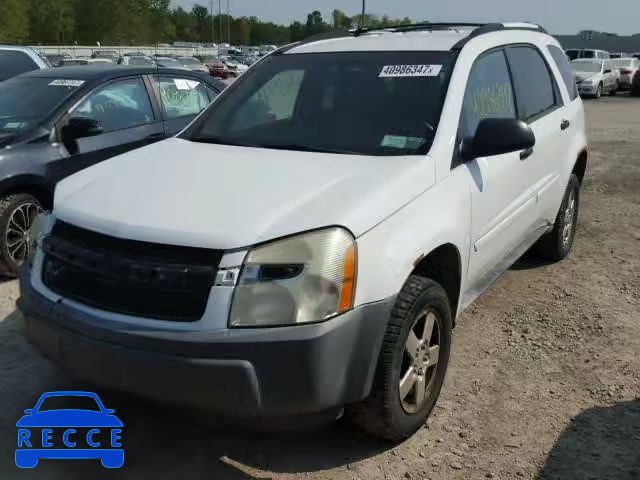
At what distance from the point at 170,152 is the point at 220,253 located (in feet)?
4.16

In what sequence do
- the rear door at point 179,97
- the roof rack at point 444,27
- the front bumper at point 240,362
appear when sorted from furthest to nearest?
the rear door at point 179,97, the roof rack at point 444,27, the front bumper at point 240,362

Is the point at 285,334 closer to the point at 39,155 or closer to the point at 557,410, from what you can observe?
the point at 557,410

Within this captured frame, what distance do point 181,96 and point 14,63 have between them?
4.21m

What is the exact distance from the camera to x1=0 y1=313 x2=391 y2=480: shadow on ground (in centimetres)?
293

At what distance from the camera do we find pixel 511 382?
3703 millimetres

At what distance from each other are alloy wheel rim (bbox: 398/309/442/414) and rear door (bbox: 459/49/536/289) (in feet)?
1.76

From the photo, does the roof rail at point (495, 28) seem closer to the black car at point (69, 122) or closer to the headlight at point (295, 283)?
the headlight at point (295, 283)

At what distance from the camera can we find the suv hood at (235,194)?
2.62 meters

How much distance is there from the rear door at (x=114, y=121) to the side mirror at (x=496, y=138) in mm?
3280

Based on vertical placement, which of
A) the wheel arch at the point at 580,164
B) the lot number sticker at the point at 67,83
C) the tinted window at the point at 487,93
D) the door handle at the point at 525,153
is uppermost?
the tinted window at the point at 487,93

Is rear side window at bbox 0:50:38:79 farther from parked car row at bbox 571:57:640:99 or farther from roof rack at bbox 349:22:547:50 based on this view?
parked car row at bbox 571:57:640:99

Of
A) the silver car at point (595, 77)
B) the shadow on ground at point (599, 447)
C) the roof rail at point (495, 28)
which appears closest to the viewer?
the shadow on ground at point (599, 447)

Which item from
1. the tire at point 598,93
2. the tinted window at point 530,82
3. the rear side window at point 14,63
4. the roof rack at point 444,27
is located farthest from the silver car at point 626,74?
the roof rack at point 444,27

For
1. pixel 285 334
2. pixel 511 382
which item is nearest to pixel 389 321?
pixel 285 334
